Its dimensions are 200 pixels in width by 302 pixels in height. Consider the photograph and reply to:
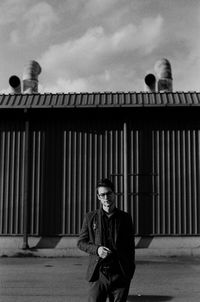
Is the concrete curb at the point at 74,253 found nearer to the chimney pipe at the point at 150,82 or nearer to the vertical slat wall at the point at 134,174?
the vertical slat wall at the point at 134,174

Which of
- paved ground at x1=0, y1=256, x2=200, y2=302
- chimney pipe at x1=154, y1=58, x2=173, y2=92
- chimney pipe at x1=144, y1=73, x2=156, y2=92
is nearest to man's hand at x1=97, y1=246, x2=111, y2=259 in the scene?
paved ground at x1=0, y1=256, x2=200, y2=302

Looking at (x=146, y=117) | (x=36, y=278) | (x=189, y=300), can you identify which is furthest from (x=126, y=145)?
(x=189, y=300)

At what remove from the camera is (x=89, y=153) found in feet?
44.0

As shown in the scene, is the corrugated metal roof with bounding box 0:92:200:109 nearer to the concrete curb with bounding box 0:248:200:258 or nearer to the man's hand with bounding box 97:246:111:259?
the concrete curb with bounding box 0:248:200:258

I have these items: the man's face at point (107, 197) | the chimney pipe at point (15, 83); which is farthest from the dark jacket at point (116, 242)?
the chimney pipe at point (15, 83)

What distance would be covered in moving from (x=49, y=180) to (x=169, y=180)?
11.5ft

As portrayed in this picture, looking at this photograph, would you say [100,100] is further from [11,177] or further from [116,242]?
[116,242]

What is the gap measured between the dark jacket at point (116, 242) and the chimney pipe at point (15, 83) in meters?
14.2

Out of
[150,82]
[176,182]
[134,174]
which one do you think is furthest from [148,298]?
[150,82]

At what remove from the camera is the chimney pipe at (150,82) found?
17.1 metres

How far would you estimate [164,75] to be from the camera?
1802 centimetres

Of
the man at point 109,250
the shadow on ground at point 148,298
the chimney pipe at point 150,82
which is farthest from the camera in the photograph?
the chimney pipe at point 150,82

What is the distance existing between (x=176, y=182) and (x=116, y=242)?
9361 millimetres

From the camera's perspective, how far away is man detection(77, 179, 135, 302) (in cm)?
407
